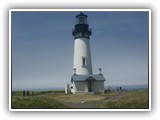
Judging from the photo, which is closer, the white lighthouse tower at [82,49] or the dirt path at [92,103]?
the dirt path at [92,103]

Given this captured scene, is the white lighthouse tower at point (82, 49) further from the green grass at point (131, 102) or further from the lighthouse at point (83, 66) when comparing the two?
the green grass at point (131, 102)

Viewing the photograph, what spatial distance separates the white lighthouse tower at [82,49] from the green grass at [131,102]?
521 millimetres

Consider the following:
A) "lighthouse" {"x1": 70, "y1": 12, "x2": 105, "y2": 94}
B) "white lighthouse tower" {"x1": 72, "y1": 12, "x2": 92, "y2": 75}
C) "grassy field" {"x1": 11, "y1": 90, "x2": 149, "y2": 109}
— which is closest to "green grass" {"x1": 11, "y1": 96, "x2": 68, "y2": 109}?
"grassy field" {"x1": 11, "y1": 90, "x2": 149, "y2": 109}

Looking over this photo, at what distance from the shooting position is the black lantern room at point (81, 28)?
4215 mm

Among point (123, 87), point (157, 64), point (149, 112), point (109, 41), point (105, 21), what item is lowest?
point (149, 112)

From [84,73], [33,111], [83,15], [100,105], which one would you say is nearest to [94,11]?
[83,15]

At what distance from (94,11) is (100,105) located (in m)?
1.24

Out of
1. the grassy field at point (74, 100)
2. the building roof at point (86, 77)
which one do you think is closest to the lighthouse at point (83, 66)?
the building roof at point (86, 77)

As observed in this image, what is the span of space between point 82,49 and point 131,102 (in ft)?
3.14

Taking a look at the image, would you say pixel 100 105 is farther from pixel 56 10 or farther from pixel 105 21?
pixel 56 10

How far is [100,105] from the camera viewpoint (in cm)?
425

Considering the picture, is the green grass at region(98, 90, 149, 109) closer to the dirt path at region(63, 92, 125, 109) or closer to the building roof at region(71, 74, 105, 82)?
the dirt path at region(63, 92, 125, 109)

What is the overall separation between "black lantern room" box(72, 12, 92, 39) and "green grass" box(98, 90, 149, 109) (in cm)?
95

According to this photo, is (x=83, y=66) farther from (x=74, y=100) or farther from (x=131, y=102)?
(x=131, y=102)
